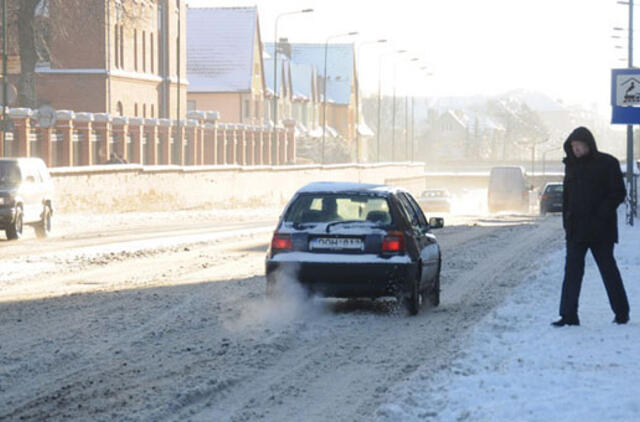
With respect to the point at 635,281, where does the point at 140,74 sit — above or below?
above

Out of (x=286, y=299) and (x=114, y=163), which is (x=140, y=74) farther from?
(x=286, y=299)

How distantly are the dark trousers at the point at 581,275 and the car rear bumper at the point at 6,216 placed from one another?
18148 millimetres

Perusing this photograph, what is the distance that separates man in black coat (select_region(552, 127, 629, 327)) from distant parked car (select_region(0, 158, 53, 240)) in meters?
18.2

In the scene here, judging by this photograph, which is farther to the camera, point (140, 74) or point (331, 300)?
point (140, 74)

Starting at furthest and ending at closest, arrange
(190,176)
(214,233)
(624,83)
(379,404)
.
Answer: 1. (190,176)
2. (214,233)
3. (624,83)
4. (379,404)

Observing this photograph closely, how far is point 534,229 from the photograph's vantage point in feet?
129

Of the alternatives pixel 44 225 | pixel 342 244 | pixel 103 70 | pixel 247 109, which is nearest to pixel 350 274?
pixel 342 244

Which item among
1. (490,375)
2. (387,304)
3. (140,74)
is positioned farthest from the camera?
(140,74)

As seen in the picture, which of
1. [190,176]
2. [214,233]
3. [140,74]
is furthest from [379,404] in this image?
[140,74]

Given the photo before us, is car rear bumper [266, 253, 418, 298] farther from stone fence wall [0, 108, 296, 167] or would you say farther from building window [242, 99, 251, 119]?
building window [242, 99, 251, 119]

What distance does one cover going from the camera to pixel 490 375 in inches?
372

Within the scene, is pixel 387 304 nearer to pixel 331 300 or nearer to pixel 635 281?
pixel 331 300

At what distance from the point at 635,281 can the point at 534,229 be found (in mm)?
21556

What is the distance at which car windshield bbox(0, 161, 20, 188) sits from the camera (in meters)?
28.8
